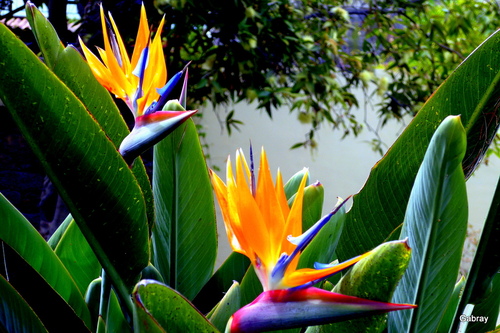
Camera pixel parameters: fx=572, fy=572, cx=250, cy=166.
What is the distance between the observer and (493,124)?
1.39 ft

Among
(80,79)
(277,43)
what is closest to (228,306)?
(80,79)

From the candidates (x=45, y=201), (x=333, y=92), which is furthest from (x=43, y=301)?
(x=45, y=201)

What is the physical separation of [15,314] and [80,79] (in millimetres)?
174

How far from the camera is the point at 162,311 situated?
0.95ft

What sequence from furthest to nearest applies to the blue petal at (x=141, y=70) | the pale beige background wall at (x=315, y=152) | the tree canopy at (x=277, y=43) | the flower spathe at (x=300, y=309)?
the pale beige background wall at (x=315, y=152) → the tree canopy at (x=277, y=43) → the blue petal at (x=141, y=70) → the flower spathe at (x=300, y=309)

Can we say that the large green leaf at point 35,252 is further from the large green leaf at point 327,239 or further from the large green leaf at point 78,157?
the large green leaf at point 327,239

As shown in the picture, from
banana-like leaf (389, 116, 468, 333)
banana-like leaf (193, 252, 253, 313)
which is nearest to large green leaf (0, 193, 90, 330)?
banana-like leaf (193, 252, 253, 313)

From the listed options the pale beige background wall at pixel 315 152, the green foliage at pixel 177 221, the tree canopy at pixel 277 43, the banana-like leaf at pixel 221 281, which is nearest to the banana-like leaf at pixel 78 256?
the green foliage at pixel 177 221

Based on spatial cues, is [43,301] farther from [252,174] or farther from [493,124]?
[493,124]

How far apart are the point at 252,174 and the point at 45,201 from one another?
59.8 inches

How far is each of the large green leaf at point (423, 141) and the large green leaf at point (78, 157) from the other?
0.20 meters

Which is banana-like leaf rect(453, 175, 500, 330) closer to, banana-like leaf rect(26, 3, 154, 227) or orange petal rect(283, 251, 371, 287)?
orange petal rect(283, 251, 371, 287)

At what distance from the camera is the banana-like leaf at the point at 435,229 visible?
12.1 inches

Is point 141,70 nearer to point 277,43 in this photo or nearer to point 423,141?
point 423,141
